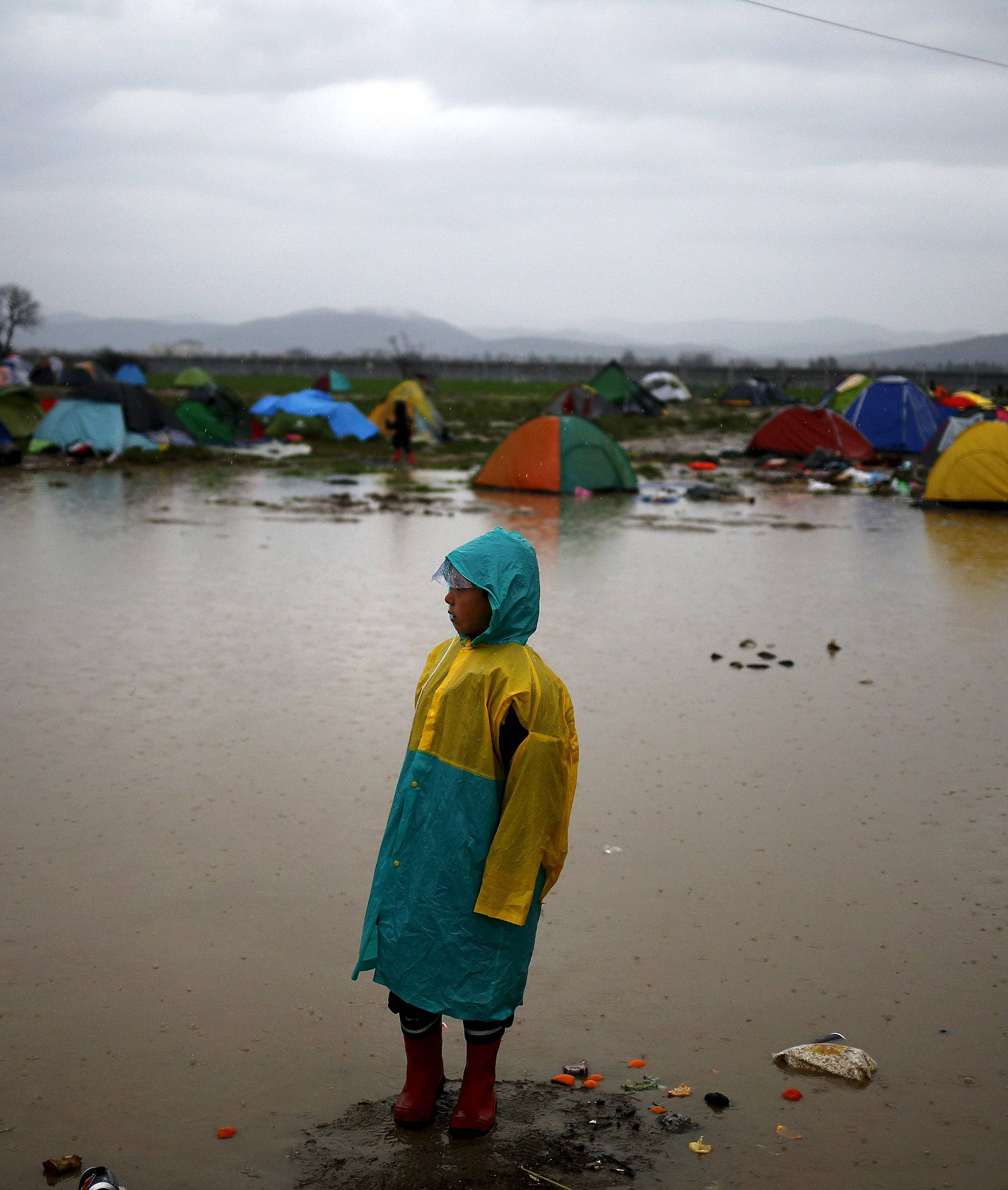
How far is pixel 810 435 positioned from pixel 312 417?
11.8 m

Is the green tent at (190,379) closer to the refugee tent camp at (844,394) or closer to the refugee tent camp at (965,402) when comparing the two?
the refugee tent camp at (844,394)

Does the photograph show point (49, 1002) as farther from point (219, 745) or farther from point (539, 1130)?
point (219, 745)

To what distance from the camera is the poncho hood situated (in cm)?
320

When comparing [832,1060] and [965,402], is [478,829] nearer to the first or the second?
[832,1060]

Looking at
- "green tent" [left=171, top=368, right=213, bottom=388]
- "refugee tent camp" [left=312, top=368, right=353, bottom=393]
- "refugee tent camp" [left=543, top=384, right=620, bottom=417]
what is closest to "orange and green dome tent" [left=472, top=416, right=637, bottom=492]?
"refugee tent camp" [left=543, top=384, right=620, bottom=417]

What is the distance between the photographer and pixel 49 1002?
3932 mm

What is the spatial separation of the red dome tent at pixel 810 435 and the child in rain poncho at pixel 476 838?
23.3 metres

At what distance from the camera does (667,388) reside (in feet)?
158

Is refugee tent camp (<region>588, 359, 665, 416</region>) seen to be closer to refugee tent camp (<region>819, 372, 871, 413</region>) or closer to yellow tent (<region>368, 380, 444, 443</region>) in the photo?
refugee tent camp (<region>819, 372, 871, 413</region>)

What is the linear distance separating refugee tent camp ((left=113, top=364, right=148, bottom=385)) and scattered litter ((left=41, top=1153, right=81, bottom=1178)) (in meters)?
46.2

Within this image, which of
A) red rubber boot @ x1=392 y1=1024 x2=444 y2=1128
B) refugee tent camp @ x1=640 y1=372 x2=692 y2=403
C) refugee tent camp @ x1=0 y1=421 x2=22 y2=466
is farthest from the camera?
refugee tent camp @ x1=640 y1=372 x2=692 y2=403

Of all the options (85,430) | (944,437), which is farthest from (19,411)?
(944,437)

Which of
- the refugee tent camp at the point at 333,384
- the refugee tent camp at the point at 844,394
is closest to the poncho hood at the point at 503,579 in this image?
the refugee tent camp at the point at 844,394

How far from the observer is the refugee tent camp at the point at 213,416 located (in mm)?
26391
